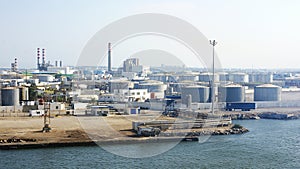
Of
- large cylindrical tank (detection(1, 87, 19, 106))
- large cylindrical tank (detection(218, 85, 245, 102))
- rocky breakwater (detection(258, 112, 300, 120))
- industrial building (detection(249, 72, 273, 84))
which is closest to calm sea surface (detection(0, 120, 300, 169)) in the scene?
rocky breakwater (detection(258, 112, 300, 120))

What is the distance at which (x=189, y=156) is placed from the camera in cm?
445

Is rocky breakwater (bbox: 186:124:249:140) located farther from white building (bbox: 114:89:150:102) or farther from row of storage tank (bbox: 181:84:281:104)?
white building (bbox: 114:89:150:102)

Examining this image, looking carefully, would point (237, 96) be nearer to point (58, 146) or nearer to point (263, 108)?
point (263, 108)

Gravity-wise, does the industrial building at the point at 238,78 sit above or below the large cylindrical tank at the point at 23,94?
above

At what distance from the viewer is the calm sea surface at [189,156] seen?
4.04m

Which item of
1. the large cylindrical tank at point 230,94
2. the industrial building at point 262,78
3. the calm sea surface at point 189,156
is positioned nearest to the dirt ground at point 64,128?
the calm sea surface at point 189,156

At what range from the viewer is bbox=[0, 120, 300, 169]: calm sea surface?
4.04 m

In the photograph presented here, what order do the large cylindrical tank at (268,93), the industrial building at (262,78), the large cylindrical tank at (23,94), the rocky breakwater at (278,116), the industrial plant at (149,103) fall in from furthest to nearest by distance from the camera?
the industrial building at (262,78) → the large cylindrical tank at (268,93) → the large cylindrical tank at (23,94) → the rocky breakwater at (278,116) → the industrial plant at (149,103)

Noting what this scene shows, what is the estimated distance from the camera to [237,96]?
9930 mm

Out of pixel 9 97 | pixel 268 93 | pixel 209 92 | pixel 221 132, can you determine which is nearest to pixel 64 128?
pixel 221 132

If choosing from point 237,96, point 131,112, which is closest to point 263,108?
point 237,96

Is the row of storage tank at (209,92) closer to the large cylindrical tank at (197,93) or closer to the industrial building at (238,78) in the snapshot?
the large cylindrical tank at (197,93)

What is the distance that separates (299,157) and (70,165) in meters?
2.21

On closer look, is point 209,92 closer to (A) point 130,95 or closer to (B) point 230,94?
(B) point 230,94
